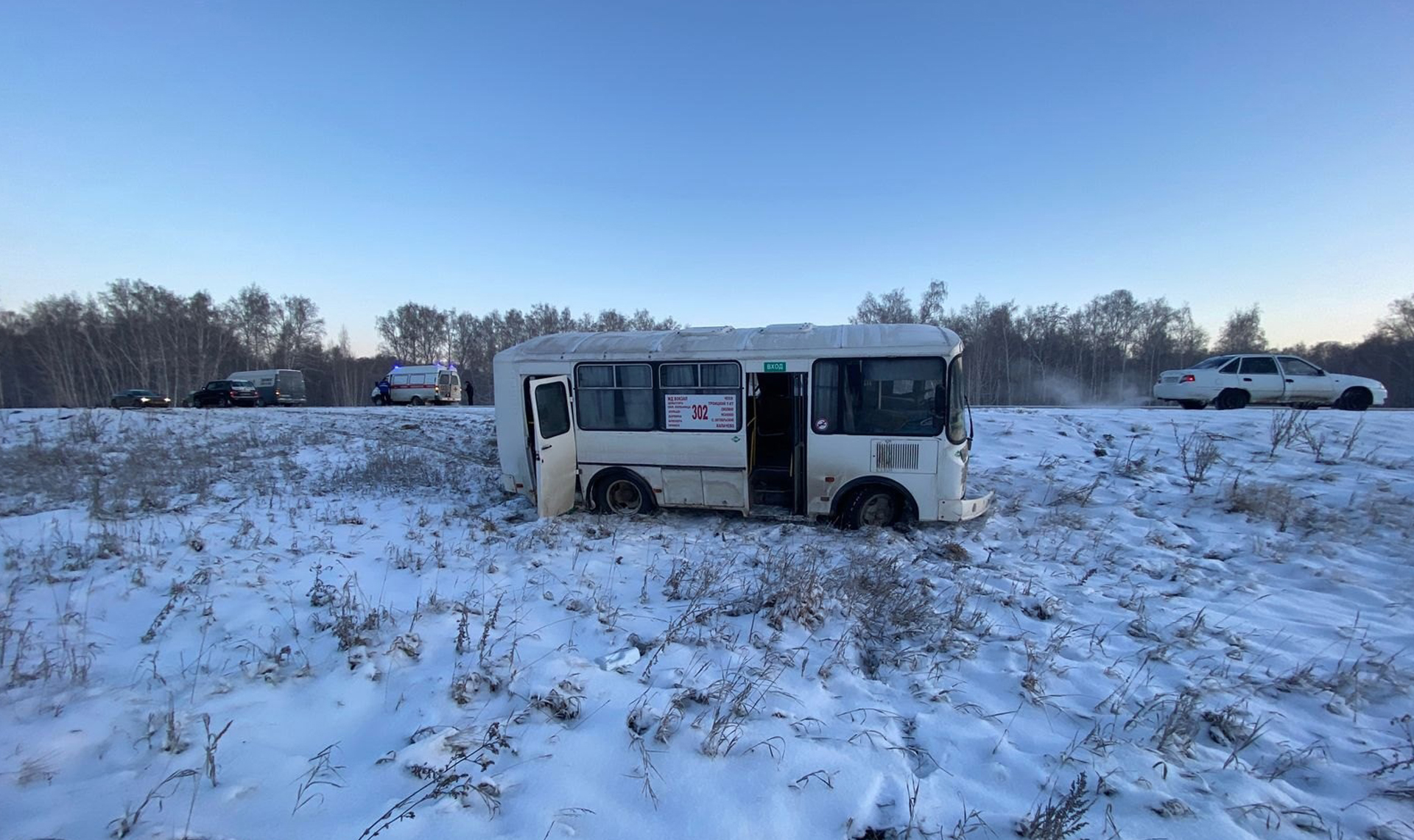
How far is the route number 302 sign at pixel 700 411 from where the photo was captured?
802 centimetres

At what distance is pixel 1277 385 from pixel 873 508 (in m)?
15.8

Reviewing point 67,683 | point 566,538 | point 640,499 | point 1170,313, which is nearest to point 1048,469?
point 640,499

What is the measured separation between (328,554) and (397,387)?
30759mm

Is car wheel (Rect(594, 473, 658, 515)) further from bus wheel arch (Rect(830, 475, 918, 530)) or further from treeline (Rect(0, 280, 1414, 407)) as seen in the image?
treeline (Rect(0, 280, 1414, 407))

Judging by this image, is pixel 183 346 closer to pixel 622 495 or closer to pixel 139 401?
pixel 139 401

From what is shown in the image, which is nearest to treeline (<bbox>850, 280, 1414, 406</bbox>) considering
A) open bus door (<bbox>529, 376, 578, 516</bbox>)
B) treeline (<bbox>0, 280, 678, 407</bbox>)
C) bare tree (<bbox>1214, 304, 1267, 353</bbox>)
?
bare tree (<bbox>1214, 304, 1267, 353</bbox>)

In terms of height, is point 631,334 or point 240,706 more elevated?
point 631,334

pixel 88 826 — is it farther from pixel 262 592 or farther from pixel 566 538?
pixel 566 538

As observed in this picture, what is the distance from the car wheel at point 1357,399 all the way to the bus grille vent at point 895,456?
1666cm

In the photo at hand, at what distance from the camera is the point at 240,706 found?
3270 millimetres

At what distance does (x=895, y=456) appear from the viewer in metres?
7.55

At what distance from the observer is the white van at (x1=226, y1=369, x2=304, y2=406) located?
33406 mm

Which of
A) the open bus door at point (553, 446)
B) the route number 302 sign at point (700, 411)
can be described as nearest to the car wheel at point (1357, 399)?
the route number 302 sign at point (700, 411)

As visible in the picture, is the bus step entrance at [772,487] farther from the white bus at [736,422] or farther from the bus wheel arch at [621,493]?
the bus wheel arch at [621,493]
